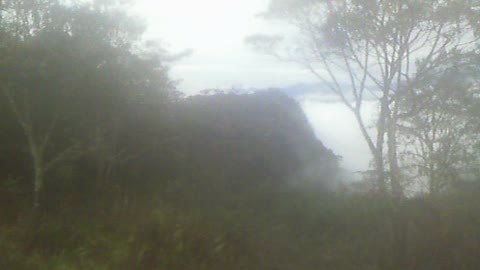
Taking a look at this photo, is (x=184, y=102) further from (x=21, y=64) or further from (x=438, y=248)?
(x=438, y=248)

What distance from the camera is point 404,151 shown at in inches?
738

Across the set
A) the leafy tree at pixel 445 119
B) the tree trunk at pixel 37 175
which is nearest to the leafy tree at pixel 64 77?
the tree trunk at pixel 37 175

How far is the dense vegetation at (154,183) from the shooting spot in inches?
351

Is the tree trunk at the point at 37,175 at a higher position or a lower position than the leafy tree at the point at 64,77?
lower

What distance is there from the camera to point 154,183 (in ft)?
49.6

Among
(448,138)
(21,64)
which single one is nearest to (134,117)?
(21,64)

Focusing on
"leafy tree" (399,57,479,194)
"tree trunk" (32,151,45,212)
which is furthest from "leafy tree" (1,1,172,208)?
"leafy tree" (399,57,479,194)

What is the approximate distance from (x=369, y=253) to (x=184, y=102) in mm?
9823

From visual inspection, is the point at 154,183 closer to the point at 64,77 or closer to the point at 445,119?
the point at 64,77

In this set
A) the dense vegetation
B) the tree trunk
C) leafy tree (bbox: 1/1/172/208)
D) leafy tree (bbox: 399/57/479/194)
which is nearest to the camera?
the dense vegetation

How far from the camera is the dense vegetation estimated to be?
8.91m

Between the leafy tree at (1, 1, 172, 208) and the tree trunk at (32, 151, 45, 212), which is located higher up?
the leafy tree at (1, 1, 172, 208)

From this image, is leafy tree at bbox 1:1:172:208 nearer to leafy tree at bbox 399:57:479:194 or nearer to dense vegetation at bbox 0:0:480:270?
dense vegetation at bbox 0:0:480:270

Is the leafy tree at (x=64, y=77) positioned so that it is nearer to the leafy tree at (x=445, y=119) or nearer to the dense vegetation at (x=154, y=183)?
the dense vegetation at (x=154, y=183)
